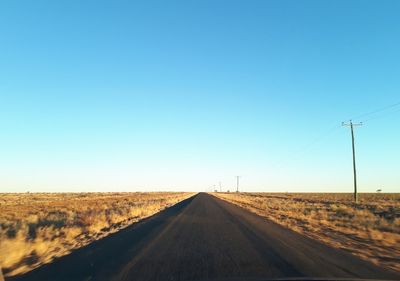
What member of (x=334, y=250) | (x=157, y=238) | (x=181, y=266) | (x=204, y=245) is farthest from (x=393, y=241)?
(x=181, y=266)

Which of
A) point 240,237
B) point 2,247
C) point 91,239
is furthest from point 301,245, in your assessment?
point 2,247

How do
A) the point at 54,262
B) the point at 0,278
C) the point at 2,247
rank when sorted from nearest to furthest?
the point at 0,278 < the point at 54,262 < the point at 2,247

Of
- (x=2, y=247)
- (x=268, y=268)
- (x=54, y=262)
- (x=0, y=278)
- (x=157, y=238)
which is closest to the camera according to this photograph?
(x=0, y=278)

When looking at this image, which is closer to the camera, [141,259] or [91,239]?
[141,259]

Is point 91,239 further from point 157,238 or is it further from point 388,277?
point 388,277

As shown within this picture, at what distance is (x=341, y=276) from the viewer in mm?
9125

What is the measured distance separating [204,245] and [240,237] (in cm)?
286

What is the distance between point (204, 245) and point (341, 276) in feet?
20.7

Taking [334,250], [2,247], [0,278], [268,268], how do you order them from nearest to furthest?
[0,278]
[268,268]
[2,247]
[334,250]

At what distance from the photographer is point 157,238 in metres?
16.7

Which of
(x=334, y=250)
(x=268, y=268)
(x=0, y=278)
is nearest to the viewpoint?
(x=0, y=278)

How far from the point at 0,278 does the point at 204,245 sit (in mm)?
7178

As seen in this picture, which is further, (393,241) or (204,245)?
(393,241)

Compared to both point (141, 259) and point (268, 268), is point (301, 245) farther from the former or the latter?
point (141, 259)
